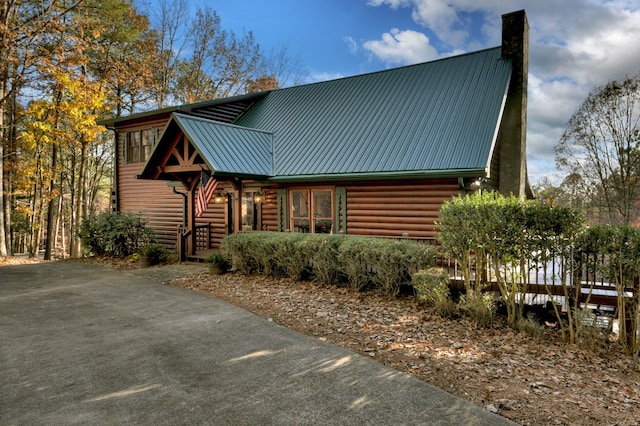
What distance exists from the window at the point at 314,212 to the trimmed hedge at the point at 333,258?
8.50 feet

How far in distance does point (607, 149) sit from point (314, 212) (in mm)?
21443

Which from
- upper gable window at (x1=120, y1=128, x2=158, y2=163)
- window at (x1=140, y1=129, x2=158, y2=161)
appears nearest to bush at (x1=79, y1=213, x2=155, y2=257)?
window at (x1=140, y1=129, x2=158, y2=161)

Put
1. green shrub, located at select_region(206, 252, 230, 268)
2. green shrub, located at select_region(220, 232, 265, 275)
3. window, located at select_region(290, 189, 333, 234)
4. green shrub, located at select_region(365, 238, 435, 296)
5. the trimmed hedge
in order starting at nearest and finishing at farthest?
green shrub, located at select_region(365, 238, 435, 296) < the trimmed hedge < green shrub, located at select_region(220, 232, 265, 275) < green shrub, located at select_region(206, 252, 230, 268) < window, located at select_region(290, 189, 333, 234)

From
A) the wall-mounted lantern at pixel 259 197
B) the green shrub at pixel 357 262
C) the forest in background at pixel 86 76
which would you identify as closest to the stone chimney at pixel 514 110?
the green shrub at pixel 357 262

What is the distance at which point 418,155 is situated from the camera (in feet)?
37.5

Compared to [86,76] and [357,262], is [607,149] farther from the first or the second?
[86,76]

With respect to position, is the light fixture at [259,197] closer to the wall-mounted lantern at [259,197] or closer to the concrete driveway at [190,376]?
the wall-mounted lantern at [259,197]

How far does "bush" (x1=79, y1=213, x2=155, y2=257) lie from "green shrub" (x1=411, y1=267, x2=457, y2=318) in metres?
12.1

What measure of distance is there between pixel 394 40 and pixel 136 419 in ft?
68.7

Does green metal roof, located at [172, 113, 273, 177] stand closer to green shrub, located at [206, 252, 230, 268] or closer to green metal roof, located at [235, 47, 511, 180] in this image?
green metal roof, located at [235, 47, 511, 180]

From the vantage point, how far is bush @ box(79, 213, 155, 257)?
15367mm

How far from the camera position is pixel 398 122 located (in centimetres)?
1324

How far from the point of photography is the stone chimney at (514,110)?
1326 centimetres

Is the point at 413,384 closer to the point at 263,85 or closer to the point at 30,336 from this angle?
the point at 30,336
